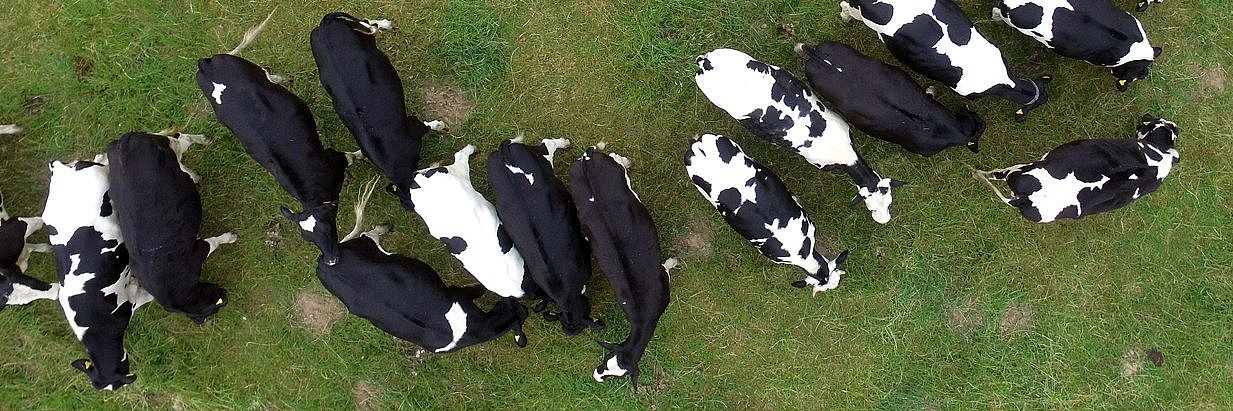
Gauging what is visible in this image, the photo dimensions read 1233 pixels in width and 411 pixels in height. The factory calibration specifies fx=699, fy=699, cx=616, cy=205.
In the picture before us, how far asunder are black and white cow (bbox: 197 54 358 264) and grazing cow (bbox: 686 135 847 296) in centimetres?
247

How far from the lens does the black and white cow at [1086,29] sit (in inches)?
185

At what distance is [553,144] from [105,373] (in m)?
3.62

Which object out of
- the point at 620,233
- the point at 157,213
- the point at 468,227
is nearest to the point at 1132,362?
the point at 620,233

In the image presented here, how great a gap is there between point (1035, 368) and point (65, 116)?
7754 millimetres

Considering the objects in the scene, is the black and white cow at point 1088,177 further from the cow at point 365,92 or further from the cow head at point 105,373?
the cow head at point 105,373

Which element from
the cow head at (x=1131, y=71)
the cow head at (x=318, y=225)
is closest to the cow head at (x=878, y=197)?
the cow head at (x=1131, y=71)

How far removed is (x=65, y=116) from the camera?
5305 millimetres

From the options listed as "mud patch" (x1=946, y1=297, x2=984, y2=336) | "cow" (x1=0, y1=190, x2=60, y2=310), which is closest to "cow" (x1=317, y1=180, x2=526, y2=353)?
"cow" (x1=0, y1=190, x2=60, y2=310)

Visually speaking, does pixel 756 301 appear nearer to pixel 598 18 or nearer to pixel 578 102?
pixel 578 102

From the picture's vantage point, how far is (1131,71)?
16.4 ft

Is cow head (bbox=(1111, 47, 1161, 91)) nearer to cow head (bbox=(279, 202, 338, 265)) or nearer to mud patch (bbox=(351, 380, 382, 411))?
cow head (bbox=(279, 202, 338, 265))

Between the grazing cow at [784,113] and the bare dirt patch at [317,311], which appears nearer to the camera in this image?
the grazing cow at [784,113]

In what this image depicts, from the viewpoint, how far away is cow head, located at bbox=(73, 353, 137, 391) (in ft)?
16.4

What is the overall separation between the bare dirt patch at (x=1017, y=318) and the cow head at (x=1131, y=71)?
1782 mm
